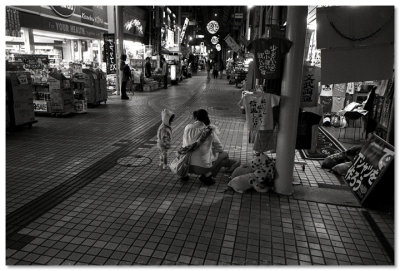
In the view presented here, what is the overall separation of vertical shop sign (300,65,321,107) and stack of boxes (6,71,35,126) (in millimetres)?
8059

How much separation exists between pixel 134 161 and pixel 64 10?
11211mm

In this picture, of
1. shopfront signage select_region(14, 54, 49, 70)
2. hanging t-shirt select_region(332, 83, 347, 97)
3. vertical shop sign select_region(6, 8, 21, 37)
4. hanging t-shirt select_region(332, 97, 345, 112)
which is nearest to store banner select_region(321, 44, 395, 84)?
hanging t-shirt select_region(332, 83, 347, 97)

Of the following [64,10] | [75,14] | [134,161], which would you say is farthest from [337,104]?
[75,14]

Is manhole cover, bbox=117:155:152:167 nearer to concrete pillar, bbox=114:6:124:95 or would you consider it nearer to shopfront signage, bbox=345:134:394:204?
shopfront signage, bbox=345:134:394:204

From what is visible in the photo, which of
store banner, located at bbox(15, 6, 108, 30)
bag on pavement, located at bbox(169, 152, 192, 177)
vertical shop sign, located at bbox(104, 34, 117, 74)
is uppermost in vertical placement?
store banner, located at bbox(15, 6, 108, 30)

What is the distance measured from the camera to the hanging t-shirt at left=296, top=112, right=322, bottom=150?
592 cm

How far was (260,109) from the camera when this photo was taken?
5.26 meters

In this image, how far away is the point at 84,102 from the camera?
12555 millimetres

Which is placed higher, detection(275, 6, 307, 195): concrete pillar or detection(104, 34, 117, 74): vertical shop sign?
detection(104, 34, 117, 74): vertical shop sign

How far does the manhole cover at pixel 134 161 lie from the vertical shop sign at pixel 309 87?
11.5ft

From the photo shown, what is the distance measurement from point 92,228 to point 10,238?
3.21 ft

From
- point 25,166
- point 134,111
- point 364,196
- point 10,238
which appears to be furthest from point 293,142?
point 134,111

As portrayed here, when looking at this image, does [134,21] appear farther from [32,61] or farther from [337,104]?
[337,104]

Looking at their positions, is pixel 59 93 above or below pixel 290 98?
below
